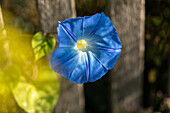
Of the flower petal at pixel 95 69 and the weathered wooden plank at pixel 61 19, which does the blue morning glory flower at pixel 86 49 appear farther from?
the weathered wooden plank at pixel 61 19

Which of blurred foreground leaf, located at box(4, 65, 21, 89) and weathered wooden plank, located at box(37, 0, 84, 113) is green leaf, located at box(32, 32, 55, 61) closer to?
weathered wooden plank, located at box(37, 0, 84, 113)

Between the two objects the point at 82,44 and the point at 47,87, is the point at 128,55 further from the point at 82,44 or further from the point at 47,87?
the point at 47,87

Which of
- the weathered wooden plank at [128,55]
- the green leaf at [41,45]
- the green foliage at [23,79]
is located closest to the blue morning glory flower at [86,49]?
the green leaf at [41,45]

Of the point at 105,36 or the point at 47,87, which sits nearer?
the point at 105,36

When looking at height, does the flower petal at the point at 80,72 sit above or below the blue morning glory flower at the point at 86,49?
below

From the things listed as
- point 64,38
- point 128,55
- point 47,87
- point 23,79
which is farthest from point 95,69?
point 128,55

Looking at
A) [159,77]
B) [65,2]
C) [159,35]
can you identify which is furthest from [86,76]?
[159,77]

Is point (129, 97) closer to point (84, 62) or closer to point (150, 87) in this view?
point (150, 87)

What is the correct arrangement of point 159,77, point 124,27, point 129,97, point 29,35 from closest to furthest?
point 29,35
point 124,27
point 129,97
point 159,77
